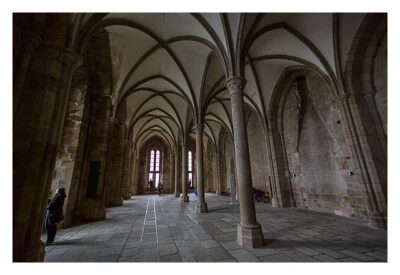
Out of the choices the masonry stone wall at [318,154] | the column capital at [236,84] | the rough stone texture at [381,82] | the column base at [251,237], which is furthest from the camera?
the masonry stone wall at [318,154]

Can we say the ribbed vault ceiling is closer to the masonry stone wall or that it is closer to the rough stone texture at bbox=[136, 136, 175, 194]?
the masonry stone wall

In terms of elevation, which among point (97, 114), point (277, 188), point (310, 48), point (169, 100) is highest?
point (169, 100)

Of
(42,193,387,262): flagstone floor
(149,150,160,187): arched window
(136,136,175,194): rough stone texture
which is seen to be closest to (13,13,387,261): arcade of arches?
(42,193,387,262): flagstone floor

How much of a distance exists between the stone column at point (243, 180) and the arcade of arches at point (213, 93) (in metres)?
0.03

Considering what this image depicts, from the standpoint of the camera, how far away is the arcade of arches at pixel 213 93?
328cm

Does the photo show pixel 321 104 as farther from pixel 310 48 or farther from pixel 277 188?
pixel 277 188

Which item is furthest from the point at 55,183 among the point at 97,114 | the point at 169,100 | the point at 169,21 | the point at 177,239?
the point at 169,100

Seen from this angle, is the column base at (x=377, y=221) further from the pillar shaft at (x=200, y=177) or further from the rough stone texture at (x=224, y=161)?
the rough stone texture at (x=224, y=161)

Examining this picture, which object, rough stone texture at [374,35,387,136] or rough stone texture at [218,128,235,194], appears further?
rough stone texture at [218,128,235,194]

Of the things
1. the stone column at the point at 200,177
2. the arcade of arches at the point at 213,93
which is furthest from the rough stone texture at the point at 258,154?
the stone column at the point at 200,177

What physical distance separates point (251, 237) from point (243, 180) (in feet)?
4.15

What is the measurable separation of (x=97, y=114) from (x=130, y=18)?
14.3 feet

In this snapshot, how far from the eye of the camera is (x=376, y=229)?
5.16 metres

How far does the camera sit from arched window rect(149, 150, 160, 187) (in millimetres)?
27059
